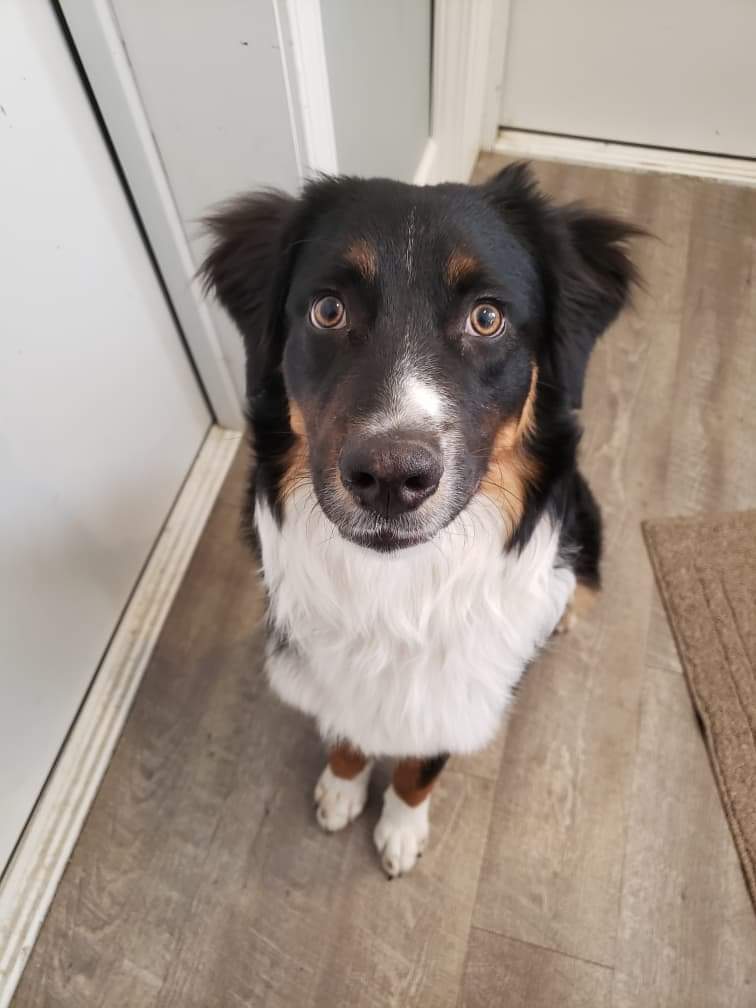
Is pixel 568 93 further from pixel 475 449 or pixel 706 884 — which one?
pixel 706 884

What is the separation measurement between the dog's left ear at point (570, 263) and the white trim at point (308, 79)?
1.15 feet

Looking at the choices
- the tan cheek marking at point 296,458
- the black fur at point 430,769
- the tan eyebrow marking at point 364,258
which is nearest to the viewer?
the tan eyebrow marking at point 364,258

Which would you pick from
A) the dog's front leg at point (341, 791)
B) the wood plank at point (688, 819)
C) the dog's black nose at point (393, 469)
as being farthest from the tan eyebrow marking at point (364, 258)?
the wood plank at point (688, 819)

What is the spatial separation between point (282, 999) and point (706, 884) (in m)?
0.86

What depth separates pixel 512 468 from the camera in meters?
1.05

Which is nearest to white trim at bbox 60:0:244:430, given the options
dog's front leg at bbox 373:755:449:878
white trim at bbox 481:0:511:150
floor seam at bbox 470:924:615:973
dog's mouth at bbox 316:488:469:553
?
dog's mouth at bbox 316:488:469:553

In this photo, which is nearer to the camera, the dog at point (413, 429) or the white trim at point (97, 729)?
the dog at point (413, 429)

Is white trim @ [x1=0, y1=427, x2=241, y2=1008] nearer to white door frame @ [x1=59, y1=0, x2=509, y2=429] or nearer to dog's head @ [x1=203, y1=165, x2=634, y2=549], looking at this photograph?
white door frame @ [x1=59, y1=0, x2=509, y2=429]

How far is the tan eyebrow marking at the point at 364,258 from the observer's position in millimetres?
941

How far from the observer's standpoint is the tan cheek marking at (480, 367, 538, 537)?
1015mm

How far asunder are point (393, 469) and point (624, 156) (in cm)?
239

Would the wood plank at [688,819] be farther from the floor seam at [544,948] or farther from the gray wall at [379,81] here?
the gray wall at [379,81]

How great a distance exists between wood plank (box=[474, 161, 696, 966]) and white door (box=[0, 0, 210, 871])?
3.19ft

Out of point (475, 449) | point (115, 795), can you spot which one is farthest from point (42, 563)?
point (475, 449)
